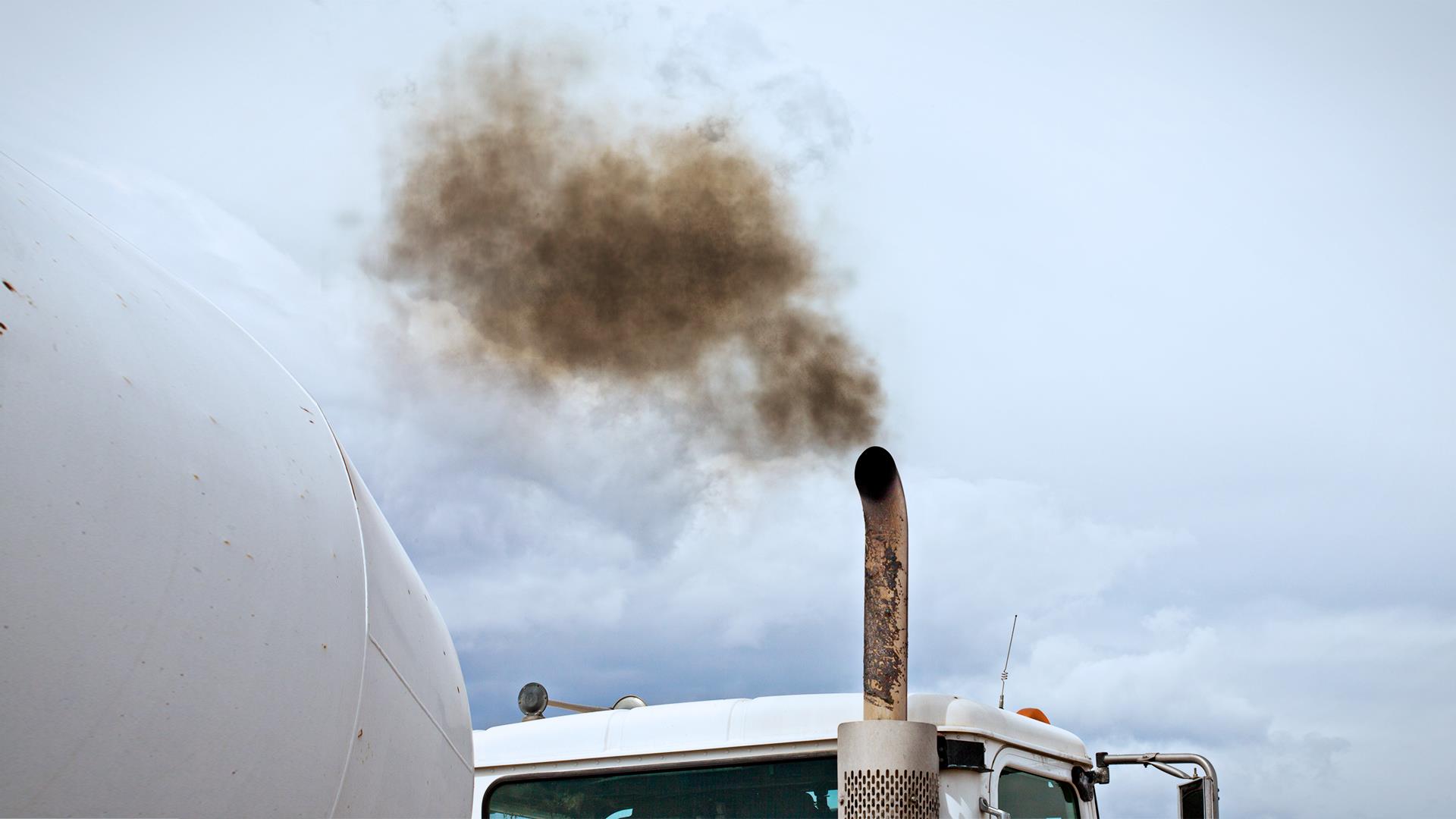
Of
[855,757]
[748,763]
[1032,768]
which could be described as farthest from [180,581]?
[1032,768]

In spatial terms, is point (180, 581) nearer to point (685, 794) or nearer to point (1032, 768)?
point (685, 794)

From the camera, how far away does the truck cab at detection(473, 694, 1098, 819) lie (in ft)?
14.8

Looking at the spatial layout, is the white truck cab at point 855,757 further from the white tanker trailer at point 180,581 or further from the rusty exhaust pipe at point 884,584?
the white tanker trailer at point 180,581

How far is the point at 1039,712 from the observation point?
5.09 m

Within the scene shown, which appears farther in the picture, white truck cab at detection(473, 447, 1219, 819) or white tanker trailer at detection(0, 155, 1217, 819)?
white truck cab at detection(473, 447, 1219, 819)

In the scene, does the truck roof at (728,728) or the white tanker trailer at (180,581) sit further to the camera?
the truck roof at (728,728)

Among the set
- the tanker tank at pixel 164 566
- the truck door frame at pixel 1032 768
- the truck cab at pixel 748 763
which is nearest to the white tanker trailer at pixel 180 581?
the tanker tank at pixel 164 566

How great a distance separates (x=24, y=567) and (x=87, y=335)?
41 cm

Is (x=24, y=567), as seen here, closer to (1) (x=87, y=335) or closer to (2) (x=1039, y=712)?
(1) (x=87, y=335)

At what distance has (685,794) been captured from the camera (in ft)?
15.8

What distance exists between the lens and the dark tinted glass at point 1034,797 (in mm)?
4621

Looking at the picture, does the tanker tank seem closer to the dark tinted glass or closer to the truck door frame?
the truck door frame

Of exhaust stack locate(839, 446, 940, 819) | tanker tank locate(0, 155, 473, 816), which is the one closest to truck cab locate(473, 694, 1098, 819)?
exhaust stack locate(839, 446, 940, 819)

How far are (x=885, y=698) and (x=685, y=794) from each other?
106 centimetres
